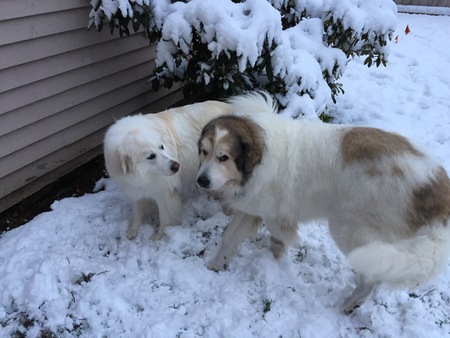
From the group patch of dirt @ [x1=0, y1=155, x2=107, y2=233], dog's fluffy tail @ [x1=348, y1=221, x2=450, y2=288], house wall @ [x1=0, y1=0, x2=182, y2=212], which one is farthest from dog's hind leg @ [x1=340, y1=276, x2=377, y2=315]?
house wall @ [x1=0, y1=0, x2=182, y2=212]

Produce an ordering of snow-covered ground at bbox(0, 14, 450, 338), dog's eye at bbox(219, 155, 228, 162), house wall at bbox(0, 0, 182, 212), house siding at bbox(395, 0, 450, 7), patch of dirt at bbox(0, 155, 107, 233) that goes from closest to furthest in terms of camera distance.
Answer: dog's eye at bbox(219, 155, 228, 162) → snow-covered ground at bbox(0, 14, 450, 338) → house wall at bbox(0, 0, 182, 212) → patch of dirt at bbox(0, 155, 107, 233) → house siding at bbox(395, 0, 450, 7)

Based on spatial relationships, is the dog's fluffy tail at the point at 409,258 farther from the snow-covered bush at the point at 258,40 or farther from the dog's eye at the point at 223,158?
the snow-covered bush at the point at 258,40

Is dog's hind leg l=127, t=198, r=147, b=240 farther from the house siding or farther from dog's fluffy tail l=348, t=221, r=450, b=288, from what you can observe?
the house siding

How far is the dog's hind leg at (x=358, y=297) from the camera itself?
8.66 ft

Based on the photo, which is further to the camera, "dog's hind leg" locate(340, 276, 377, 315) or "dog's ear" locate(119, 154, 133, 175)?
"dog's ear" locate(119, 154, 133, 175)

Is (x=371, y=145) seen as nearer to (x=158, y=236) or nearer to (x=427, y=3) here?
(x=158, y=236)

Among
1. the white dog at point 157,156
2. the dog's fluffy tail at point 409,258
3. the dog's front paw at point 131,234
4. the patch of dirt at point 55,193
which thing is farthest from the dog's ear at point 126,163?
the dog's fluffy tail at point 409,258

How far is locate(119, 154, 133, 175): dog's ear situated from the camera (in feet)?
9.21

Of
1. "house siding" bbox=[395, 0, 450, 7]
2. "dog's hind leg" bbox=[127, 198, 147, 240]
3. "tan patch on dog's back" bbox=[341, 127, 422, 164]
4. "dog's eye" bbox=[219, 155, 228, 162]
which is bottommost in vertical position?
"dog's hind leg" bbox=[127, 198, 147, 240]

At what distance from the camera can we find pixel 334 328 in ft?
8.65

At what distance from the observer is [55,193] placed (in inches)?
163

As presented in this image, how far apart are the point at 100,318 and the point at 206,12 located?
116 inches

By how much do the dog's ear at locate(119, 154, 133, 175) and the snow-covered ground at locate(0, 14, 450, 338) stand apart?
0.85 meters

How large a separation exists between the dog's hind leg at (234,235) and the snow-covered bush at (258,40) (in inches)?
54.8
